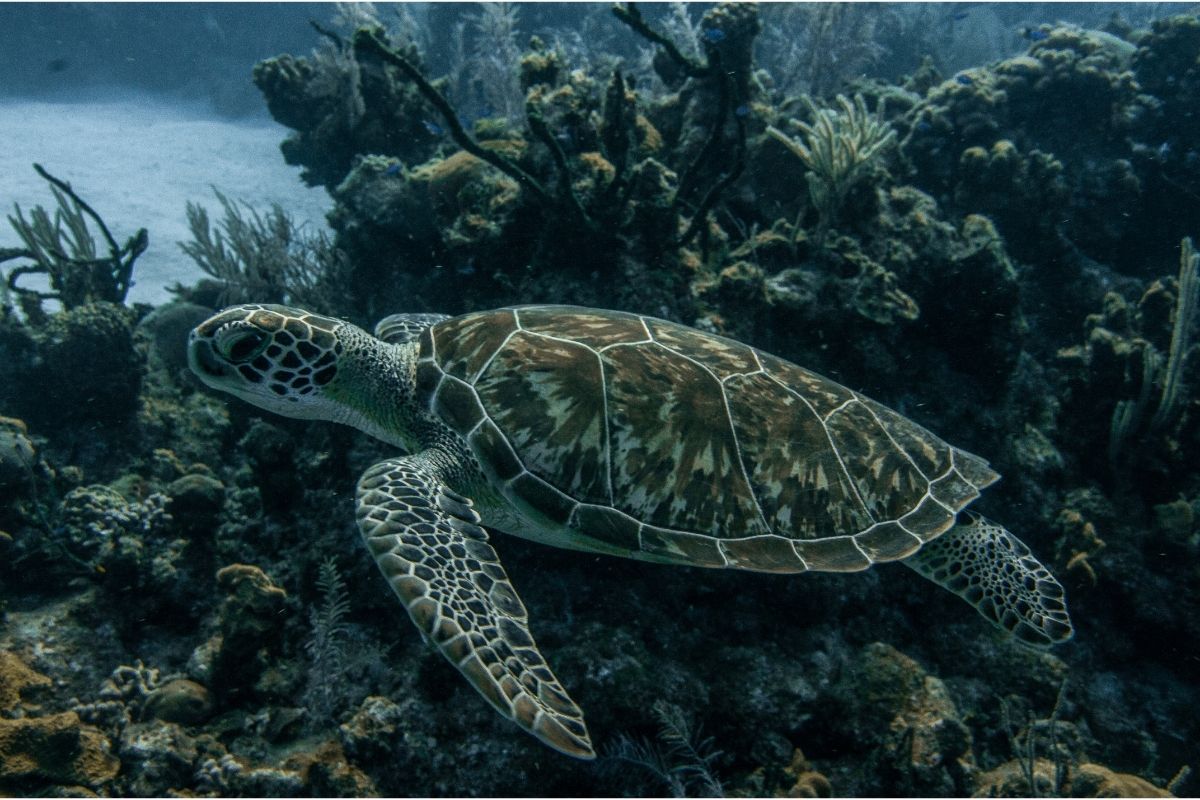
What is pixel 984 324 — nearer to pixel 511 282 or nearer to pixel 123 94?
pixel 511 282

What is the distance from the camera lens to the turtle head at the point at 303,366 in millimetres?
3033

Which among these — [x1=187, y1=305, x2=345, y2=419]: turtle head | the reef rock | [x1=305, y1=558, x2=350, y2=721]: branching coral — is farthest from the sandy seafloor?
the reef rock

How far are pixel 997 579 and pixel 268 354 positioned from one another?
415cm

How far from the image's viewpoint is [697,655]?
291 cm

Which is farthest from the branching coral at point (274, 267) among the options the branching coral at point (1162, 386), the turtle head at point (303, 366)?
the branching coral at point (1162, 386)

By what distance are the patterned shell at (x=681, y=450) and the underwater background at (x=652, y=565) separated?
1.73 ft

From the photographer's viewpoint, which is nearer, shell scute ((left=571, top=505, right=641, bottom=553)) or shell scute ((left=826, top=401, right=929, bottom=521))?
shell scute ((left=571, top=505, right=641, bottom=553))

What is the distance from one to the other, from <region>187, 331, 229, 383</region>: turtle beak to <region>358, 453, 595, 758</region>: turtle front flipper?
1.03 m

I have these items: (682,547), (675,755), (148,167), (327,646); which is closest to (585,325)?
(682,547)

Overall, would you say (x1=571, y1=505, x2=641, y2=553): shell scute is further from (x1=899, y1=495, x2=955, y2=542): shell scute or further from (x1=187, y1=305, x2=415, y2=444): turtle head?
(x1=899, y1=495, x2=955, y2=542): shell scute

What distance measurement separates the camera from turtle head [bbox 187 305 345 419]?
3020 mm

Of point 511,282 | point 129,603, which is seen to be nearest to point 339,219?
point 511,282

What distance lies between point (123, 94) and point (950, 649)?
2726 cm

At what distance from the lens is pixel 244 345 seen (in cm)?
303
